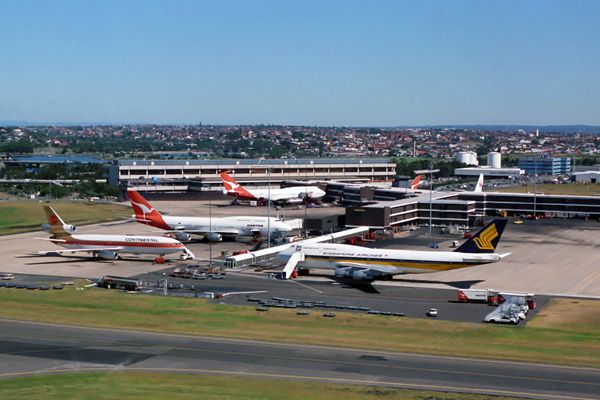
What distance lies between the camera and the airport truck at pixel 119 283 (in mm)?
69250

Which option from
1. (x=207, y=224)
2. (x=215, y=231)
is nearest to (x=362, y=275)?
(x=215, y=231)

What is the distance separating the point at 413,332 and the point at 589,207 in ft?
325

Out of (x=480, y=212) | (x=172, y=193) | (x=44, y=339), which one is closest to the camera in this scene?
(x=44, y=339)

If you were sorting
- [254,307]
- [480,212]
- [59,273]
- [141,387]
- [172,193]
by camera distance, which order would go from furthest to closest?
[172,193]
[480,212]
[59,273]
[254,307]
[141,387]

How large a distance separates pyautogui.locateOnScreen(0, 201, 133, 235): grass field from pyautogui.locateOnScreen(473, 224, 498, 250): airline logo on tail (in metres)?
86.2

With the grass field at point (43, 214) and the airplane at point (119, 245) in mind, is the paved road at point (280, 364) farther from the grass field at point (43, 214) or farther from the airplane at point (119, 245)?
the grass field at point (43, 214)

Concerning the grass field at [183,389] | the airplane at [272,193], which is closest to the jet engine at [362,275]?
the grass field at [183,389]

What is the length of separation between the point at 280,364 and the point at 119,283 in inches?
1257

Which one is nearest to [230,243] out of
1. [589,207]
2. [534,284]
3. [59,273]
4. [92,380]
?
[59,273]

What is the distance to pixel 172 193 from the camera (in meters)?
182

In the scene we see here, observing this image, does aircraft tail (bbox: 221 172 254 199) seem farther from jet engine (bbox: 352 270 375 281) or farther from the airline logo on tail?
the airline logo on tail

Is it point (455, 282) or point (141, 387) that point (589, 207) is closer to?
point (455, 282)

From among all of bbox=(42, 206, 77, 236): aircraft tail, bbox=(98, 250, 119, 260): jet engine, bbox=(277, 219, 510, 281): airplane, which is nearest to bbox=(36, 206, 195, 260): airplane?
bbox=(98, 250, 119, 260): jet engine

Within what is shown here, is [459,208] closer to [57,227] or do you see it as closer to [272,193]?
[272,193]
